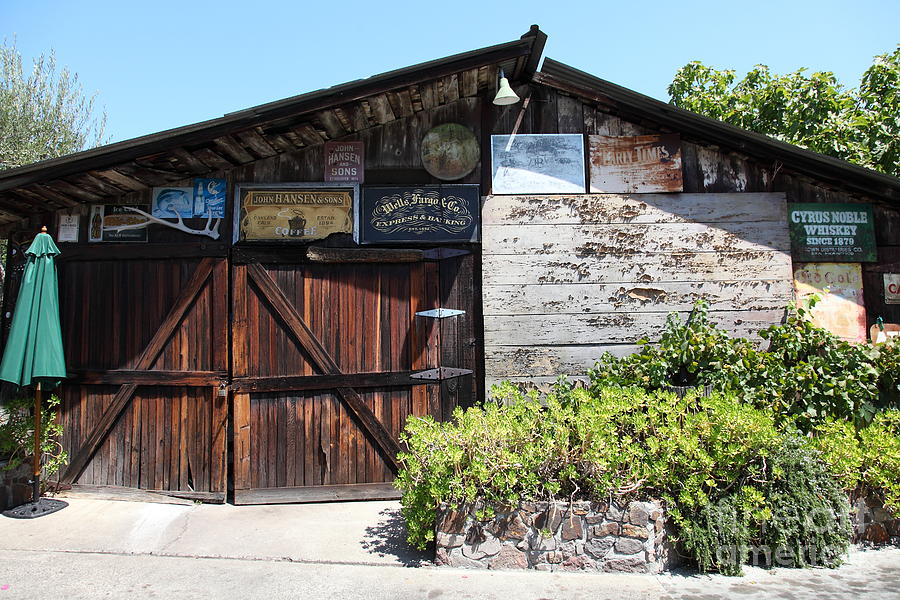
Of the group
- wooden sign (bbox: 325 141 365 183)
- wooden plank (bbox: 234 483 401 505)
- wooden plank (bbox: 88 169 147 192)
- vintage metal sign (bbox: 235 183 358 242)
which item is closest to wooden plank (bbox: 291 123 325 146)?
wooden sign (bbox: 325 141 365 183)

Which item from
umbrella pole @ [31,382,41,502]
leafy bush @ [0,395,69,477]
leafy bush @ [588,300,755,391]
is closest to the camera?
umbrella pole @ [31,382,41,502]

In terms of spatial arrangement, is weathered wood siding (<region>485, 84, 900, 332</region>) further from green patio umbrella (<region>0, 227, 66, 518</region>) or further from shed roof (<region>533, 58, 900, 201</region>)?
green patio umbrella (<region>0, 227, 66, 518</region>)

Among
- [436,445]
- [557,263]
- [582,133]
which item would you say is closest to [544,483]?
[436,445]

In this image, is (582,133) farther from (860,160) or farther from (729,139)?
(860,160)

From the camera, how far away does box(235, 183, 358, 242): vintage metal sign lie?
5.95m

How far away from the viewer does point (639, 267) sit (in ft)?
19.9

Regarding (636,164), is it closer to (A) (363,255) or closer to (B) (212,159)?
(A) (363,255)

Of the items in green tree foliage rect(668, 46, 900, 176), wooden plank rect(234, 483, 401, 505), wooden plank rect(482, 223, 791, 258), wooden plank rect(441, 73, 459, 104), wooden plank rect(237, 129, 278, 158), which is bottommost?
wooden plank rect(234, 483, 401, 505)

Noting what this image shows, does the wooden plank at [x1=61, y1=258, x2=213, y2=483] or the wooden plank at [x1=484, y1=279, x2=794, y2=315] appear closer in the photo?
the wooden plank at [x1=61, y1=258, x2=213, y2=483]

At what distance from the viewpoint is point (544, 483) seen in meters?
4.23

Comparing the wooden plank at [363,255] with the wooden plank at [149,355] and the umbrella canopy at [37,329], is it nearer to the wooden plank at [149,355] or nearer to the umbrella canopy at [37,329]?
the wooden plank at [149,355]

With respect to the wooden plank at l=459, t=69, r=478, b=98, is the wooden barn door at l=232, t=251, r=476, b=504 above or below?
below

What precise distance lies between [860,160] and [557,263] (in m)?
6.30

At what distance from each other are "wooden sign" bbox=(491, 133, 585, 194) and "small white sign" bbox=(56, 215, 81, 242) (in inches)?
171
